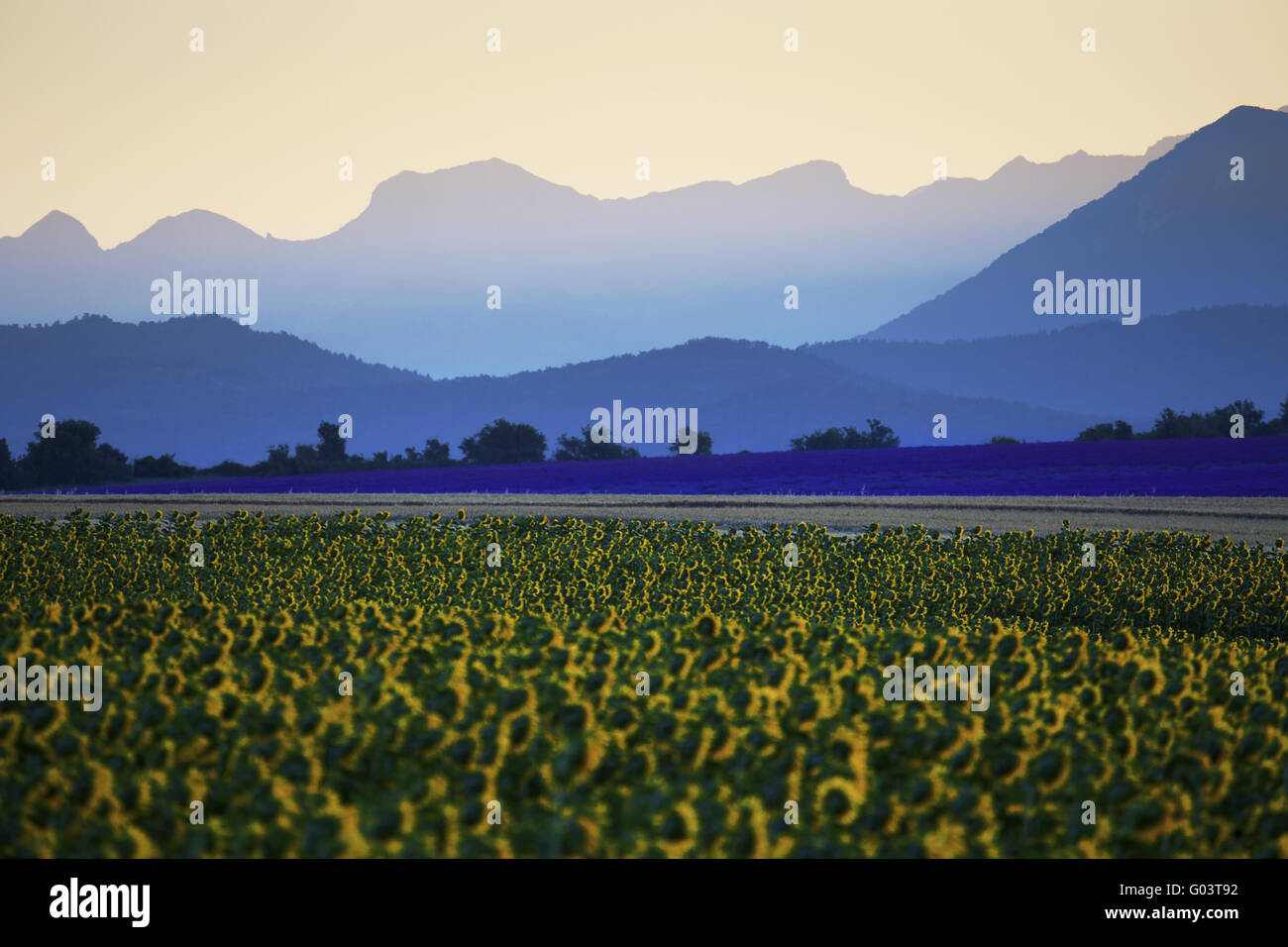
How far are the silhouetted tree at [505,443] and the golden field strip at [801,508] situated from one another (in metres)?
28.7

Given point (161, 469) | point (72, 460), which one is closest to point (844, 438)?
point (161, 469)

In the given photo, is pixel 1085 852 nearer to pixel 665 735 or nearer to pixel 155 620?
pixel 665 735

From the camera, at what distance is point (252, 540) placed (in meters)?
17.2

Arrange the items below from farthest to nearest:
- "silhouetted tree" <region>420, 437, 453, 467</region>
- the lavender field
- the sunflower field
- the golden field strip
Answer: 1. "silhouetted tree" <region>420, 437, 453, 467</region>
2. the lavender field
3. the golden field strip
4. the sunflower field

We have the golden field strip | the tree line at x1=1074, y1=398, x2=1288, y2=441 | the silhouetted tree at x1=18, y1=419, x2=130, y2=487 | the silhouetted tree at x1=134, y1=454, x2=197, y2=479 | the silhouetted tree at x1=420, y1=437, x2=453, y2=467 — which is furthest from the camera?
the silhouetted tree at x1=420, y1=437, x2=453, y2=467

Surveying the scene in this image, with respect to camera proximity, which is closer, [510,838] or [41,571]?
[510,838]

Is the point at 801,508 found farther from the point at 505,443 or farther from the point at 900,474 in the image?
the point at 505,443

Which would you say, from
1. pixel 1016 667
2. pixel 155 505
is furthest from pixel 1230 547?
pixel 155 505

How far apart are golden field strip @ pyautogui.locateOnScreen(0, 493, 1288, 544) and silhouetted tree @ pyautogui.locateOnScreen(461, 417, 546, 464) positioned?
2870 cm

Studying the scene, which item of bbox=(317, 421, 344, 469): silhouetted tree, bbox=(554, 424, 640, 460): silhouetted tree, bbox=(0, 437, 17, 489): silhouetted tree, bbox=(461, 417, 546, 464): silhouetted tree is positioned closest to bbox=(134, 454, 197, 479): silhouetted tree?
bbox=(0, 437, 17, 489): silhouetted tree

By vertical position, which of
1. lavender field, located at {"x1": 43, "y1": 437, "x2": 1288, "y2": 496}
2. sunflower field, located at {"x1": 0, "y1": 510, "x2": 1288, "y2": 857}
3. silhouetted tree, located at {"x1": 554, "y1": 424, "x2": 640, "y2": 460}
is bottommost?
sunflower field, located at {"x1": 0, "y1": 510, "x2": 1288, "y2": 857}

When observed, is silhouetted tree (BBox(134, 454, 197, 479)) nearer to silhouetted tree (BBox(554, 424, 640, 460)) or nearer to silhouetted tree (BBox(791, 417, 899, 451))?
silhouetted tree (BBox(554, 424, 640, 460))

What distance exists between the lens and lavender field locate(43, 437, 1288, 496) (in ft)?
120
